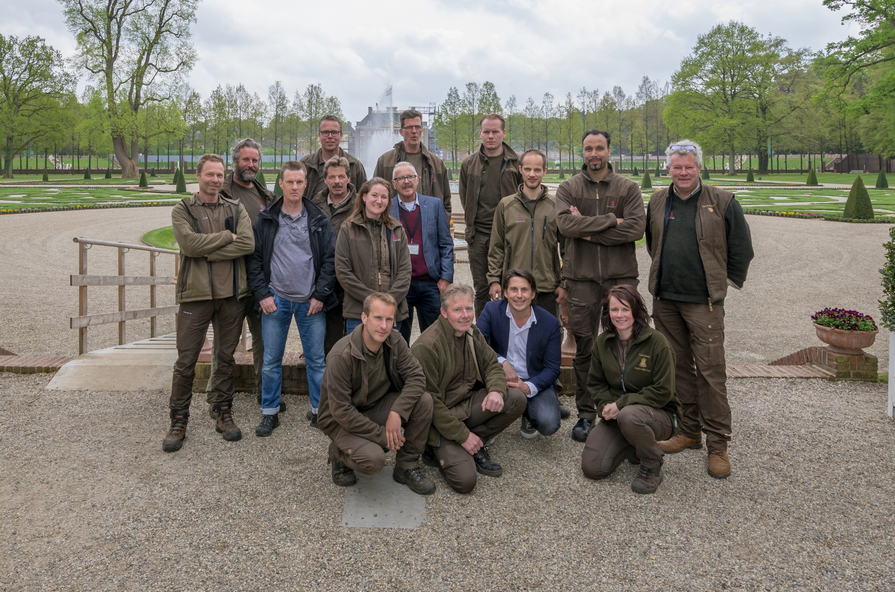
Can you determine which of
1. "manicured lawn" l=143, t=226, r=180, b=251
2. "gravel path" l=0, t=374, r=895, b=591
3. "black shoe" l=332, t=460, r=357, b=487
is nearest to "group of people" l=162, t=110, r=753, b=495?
"black shoe" l=332, t=460, r=357, b=487

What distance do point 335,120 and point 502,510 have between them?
12.4ft

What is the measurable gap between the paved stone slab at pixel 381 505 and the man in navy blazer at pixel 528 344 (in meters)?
1.09

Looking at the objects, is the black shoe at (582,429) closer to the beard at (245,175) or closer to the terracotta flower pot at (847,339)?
the terracotta flower pot at (847,339)

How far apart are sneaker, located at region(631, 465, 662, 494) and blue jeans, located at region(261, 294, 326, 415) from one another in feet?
7.53

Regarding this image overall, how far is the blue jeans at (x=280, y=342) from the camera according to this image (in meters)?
4.57

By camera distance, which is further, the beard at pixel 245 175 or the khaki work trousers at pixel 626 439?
the beard at pixel 245 175

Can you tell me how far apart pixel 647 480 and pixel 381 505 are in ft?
5.28

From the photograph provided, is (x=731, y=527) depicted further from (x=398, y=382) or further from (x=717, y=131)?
(x=717, y=131)

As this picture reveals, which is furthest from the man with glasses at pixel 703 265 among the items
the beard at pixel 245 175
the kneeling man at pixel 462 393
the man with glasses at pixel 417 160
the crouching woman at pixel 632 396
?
the beard at pixel 245 175

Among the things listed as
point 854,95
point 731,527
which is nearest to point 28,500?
point 731,527

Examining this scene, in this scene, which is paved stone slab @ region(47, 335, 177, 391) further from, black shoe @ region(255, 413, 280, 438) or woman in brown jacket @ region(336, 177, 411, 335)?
woman in brown jacket @ region(336, 177, 411, 335)

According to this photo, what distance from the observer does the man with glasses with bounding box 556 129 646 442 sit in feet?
14.5

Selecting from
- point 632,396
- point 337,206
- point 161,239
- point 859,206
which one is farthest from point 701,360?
point 859,206

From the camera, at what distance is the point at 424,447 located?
386 cm
